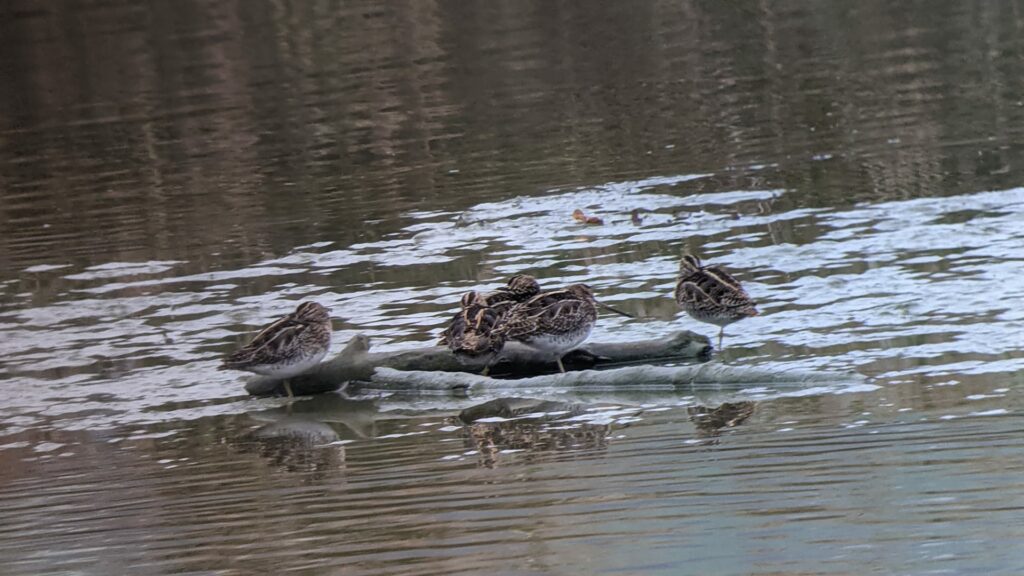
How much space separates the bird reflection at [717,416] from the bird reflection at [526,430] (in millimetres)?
537

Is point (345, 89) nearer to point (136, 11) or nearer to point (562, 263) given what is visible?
point (562, 263)

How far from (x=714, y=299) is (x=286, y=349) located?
2.96m

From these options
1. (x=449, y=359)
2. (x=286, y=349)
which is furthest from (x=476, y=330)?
(x=286, y=349)

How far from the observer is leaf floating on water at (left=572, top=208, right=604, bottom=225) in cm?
1723

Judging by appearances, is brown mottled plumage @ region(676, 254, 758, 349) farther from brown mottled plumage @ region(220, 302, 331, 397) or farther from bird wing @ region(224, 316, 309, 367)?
bird wing @ region(224, 316, 309, 367)

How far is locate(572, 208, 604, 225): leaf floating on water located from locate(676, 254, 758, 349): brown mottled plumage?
509 cm

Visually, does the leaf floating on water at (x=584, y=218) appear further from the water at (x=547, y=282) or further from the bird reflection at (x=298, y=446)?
the bird reflection at (x=298, y=446)

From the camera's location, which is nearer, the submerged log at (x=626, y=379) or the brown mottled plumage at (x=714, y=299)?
the submerged log at (x=626, y=379)

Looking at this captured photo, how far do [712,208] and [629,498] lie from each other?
1003cm

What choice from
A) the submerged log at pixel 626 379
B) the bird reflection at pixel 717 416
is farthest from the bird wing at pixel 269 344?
the bird reflection at pixel 717 416

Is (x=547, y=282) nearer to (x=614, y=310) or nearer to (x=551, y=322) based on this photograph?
(x=614, y=310)

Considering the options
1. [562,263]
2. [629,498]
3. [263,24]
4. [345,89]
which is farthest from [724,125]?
[263,24]

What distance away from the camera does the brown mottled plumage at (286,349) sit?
11555 millimetres

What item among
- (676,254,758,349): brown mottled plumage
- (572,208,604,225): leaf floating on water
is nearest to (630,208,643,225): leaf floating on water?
(572,208,604,225): leaf floating on water
